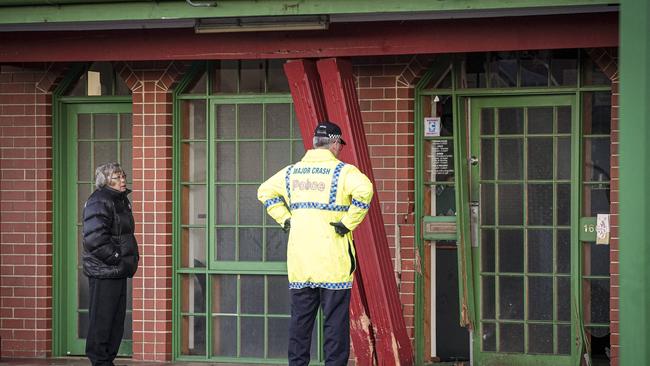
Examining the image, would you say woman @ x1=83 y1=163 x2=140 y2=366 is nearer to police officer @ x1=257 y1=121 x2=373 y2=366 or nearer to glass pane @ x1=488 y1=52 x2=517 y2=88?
police officer @ x1=257 y1=121 x2=373 y2=366

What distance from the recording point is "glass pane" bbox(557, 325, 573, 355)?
10.1 metres

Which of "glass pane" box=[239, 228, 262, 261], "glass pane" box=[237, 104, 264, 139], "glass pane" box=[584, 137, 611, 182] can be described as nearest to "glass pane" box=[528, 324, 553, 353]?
"glass pane" box=[584, 137, 611, 182]

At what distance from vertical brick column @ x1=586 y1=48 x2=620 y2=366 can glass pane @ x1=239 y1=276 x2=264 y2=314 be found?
2.96m

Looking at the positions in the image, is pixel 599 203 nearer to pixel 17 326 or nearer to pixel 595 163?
pixel 595 163

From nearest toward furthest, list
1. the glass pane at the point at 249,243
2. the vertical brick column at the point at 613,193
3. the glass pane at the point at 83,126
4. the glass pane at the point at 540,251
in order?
the vertical brick column at the point at 613,193 → the glass pane at the point at 540,251 → the glass pane at the point at 249,243 → the glass pane at the point at 83,126

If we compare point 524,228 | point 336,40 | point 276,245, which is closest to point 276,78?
point 276,245

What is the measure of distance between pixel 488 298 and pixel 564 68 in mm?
1947

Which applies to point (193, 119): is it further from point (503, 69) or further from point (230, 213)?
point (503, 69)

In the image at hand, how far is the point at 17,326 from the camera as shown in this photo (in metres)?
11.3

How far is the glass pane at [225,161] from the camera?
35.8ft

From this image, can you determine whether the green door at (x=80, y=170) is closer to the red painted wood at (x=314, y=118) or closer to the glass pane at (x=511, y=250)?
the red painted wood at (x=314, y=118)

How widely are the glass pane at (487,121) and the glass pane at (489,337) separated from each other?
157 centimetres

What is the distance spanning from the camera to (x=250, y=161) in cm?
1088

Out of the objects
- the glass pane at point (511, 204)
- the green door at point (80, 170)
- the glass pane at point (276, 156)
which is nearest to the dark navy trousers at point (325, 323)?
the glass pane at point (511, 204)
